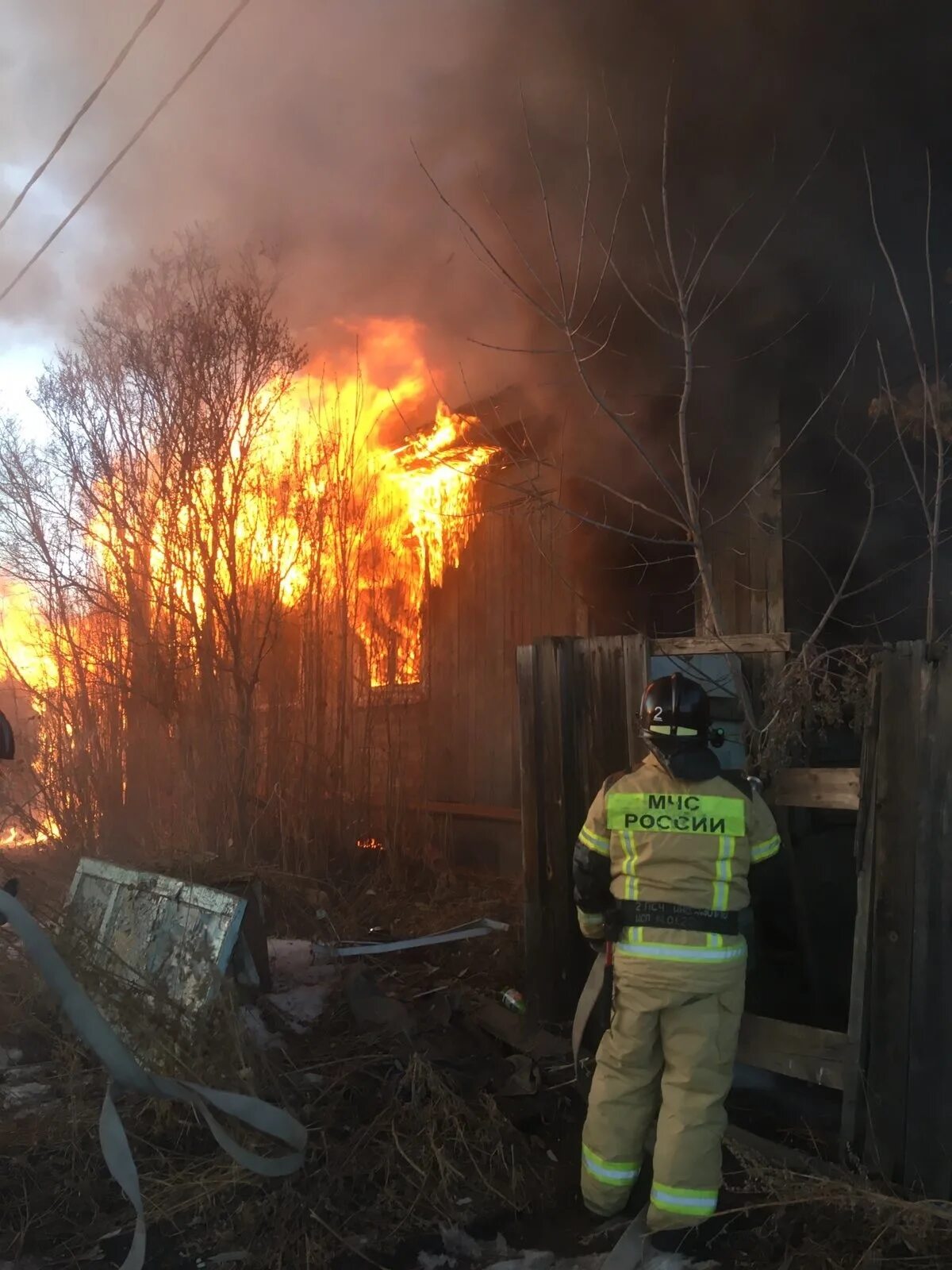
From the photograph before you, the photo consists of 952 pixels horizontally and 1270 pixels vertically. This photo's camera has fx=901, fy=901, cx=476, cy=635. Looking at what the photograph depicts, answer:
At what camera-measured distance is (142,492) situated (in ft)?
23.7

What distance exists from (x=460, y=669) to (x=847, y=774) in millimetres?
5118

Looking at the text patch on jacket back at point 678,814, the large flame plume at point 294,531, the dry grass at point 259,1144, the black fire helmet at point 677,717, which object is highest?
the large flame plume at point 294,531

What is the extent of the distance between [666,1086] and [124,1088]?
5.25 feet

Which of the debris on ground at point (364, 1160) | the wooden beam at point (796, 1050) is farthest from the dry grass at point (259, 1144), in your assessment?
the wooden beam at point (796, 1050)

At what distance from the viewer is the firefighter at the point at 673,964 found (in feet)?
8.88

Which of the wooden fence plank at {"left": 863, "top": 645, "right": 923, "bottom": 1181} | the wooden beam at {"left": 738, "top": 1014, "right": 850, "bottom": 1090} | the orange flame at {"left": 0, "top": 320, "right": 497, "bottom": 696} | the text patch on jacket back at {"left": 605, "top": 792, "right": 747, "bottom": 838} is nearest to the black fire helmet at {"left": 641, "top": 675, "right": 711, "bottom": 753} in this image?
the text patch on jacket back at {"left": 605, "top": 792, "right": 747, "bottom": 838}

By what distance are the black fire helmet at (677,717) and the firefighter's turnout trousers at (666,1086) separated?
695 millimetres

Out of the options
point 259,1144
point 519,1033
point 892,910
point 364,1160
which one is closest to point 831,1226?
point 892,910

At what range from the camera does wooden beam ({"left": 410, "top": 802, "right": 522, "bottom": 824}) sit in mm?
7215

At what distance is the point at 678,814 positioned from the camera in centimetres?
290

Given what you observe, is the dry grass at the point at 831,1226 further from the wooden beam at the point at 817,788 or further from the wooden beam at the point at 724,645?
the wooden beam at the point at 724,645

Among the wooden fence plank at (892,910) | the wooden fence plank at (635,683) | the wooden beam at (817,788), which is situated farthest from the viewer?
the wooden fence plank at (635,683)

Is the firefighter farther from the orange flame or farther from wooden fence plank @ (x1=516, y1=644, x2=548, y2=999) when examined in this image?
the orange flame

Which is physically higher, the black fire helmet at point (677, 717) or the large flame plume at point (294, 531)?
the large flame plume at point (294, 531)
